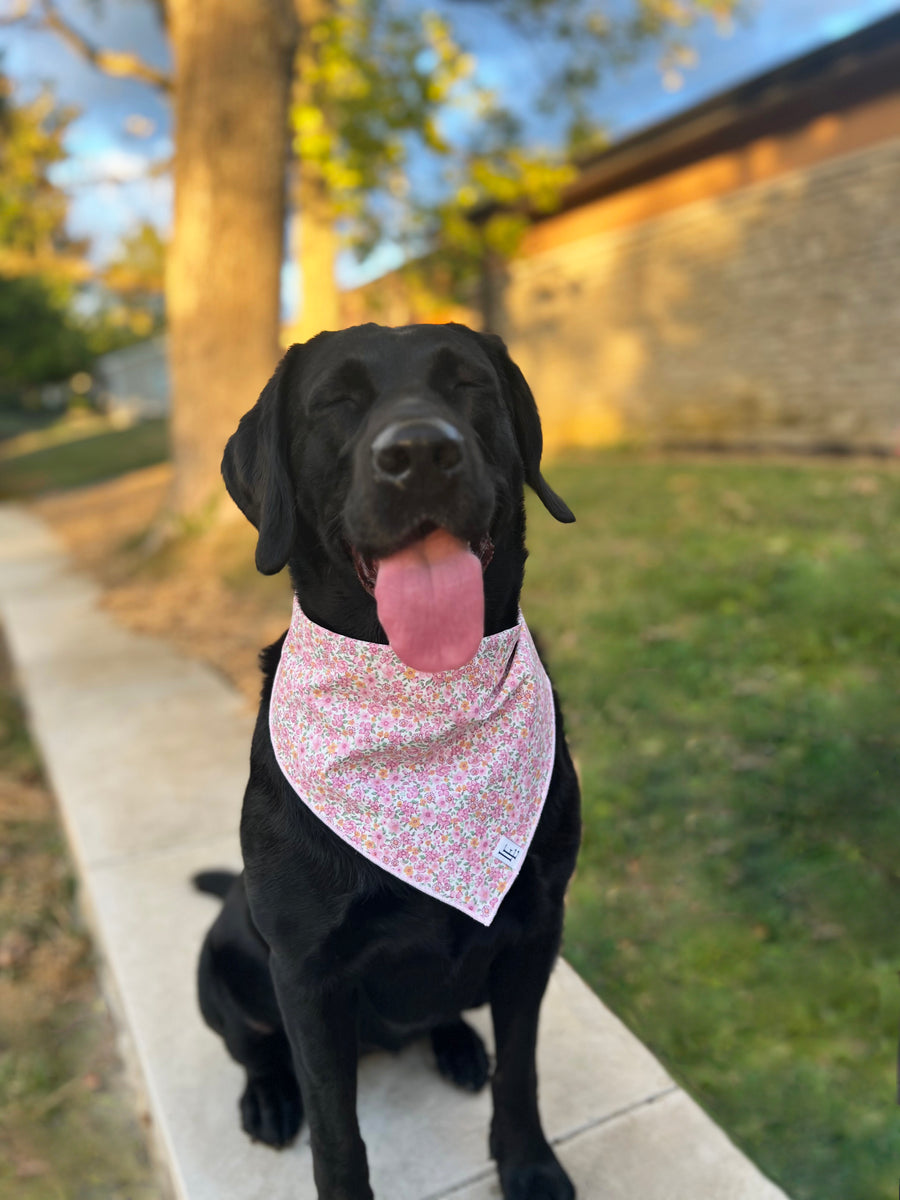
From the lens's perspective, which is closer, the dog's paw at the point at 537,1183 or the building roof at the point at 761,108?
the dog's paw at the point at 537,1183

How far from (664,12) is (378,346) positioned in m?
12.2

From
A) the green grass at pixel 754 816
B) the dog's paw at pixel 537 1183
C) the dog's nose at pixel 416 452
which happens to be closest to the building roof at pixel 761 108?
the green grass at pixel 754 816

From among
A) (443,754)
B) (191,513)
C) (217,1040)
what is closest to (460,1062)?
(217,1040)

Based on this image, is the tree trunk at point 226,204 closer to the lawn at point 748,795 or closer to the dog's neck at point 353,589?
the lawn at point 748,795

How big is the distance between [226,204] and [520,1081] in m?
7.67

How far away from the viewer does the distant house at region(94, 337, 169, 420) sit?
145 ft

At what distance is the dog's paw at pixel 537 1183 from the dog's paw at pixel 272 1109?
0.53 meters

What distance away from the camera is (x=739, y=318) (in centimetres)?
1116

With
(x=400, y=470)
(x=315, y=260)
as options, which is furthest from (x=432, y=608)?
(x=315, y=260)

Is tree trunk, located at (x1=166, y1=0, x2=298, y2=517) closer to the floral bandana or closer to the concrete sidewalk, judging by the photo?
the concrete sidewalk

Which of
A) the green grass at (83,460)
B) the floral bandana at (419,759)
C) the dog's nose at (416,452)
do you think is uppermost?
the dog's nose at (416,452)

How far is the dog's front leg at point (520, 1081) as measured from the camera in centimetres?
191

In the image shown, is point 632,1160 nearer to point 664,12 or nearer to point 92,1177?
point 92,1177

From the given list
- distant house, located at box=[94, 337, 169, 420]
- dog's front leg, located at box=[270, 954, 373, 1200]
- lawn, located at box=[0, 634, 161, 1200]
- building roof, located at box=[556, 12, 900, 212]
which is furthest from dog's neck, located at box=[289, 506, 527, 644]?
distant house, located at box=[94, 337, 169, 420]
